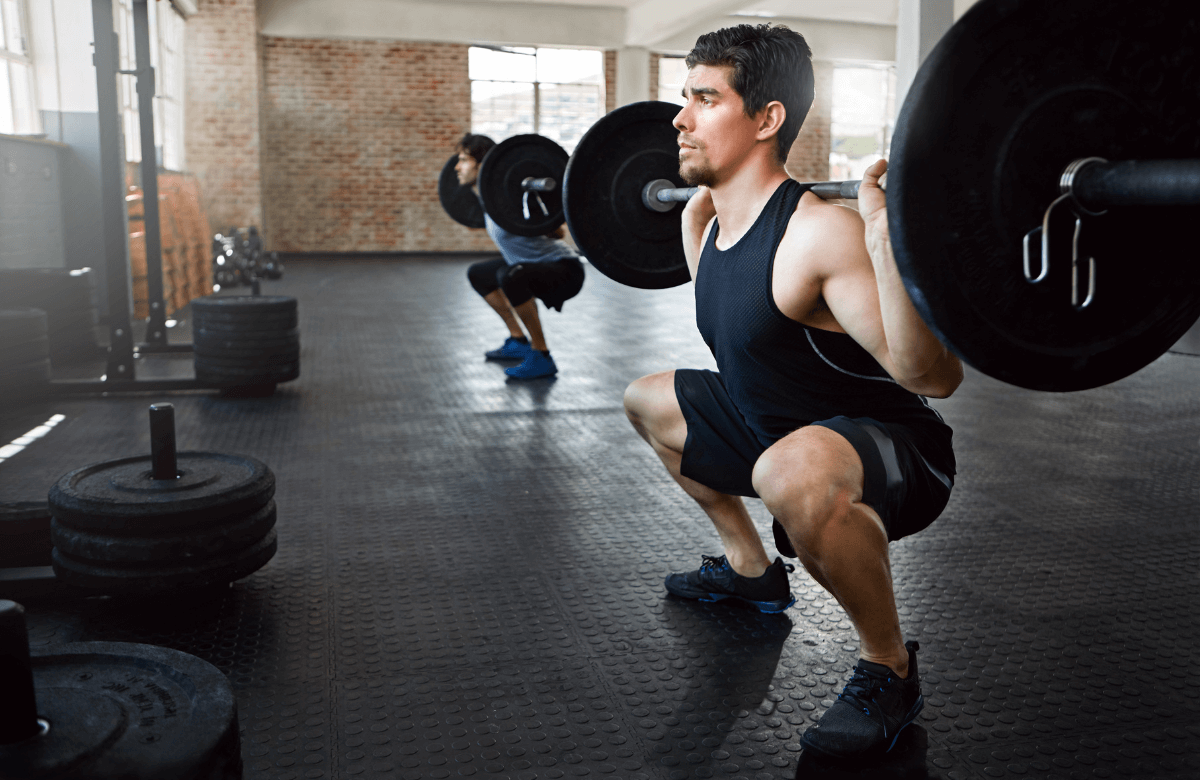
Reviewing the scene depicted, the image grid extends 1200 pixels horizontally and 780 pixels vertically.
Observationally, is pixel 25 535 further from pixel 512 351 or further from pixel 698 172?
pixel 512 351

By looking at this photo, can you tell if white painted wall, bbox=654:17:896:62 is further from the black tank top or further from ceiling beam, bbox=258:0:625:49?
the black tank top

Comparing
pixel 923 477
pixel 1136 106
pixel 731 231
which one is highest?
pixel 1136 106

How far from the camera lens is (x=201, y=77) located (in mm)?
9555

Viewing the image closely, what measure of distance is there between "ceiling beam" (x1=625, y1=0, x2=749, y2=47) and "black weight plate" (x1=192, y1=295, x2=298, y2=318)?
6.10m

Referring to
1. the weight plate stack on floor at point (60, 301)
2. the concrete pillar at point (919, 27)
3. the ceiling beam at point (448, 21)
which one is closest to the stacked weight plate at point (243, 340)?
the weight plate stack on floor at point (60, 301)

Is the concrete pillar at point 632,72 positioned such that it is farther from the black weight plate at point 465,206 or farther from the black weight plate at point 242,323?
the black weight plate at point 242,323

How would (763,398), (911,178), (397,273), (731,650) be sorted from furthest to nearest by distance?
(397,273)
(731,650)
(763,398)
(911,178)

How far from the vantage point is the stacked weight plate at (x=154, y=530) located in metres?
1.54

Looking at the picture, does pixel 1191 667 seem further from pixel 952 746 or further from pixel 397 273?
pixel 397 273

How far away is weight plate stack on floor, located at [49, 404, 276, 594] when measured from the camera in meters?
1.54

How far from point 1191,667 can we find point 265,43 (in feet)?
34.2

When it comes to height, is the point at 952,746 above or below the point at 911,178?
below

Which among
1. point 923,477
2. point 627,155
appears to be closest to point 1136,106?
point 923,477

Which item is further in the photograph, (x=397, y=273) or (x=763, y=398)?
(x=397, y=273)
